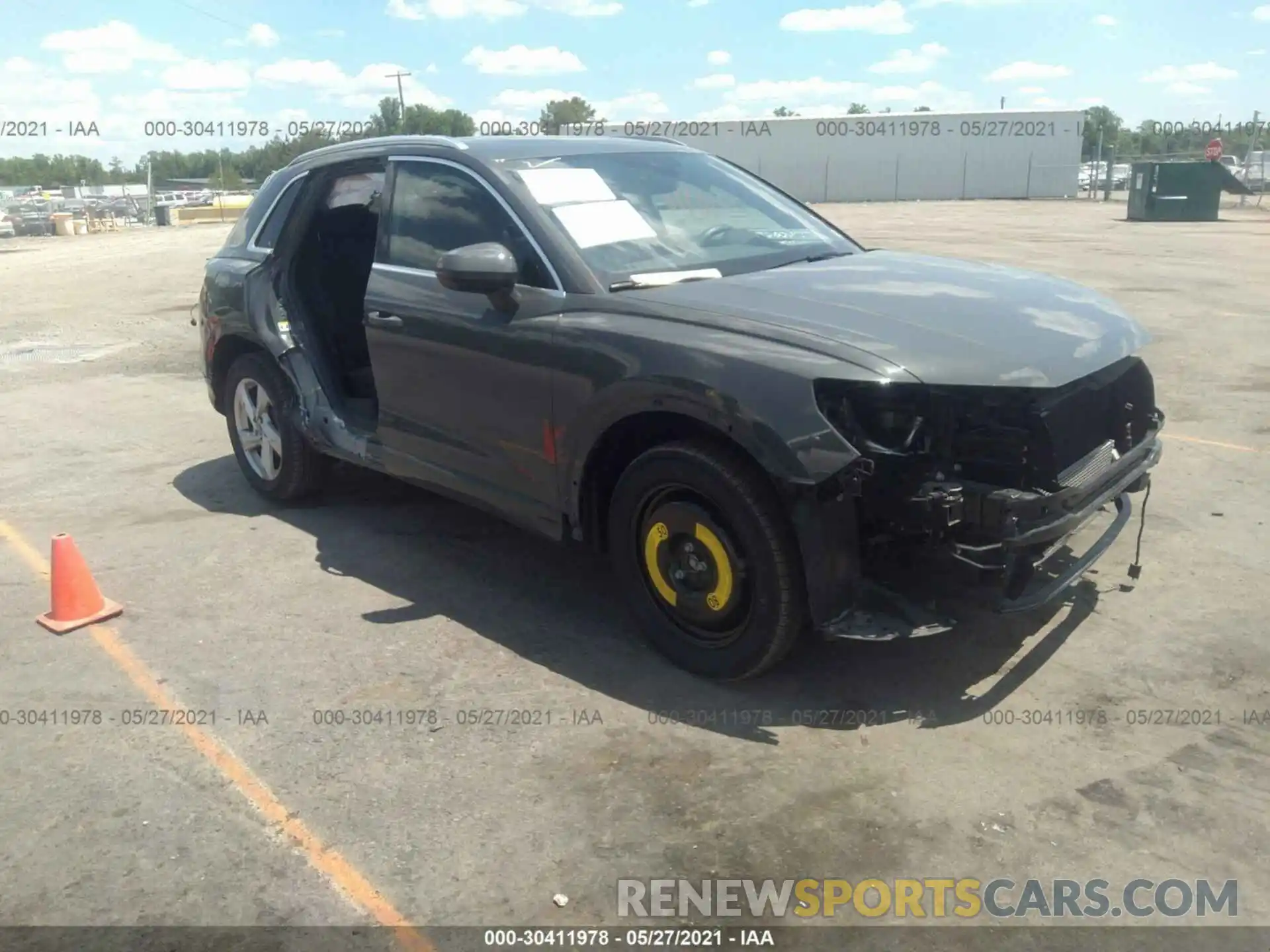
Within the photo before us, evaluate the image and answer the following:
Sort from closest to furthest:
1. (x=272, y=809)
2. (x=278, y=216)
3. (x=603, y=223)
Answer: (x=272, y=809) < (x=603, y=223) < (x=278, y=216)

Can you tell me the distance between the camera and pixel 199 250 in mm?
27141

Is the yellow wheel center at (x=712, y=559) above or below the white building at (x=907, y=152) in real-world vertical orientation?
below

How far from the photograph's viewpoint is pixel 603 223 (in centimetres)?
427

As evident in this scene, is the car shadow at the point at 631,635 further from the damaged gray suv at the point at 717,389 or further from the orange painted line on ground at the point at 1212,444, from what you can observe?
the orange painted line on ground at the point at 1212,444

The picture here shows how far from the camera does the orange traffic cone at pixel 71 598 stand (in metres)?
4.51

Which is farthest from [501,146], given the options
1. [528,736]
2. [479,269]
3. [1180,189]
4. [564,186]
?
[1180,189]

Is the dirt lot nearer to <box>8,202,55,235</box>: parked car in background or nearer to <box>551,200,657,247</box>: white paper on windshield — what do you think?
<box>551,200,657,247</box>: white paper on windshield

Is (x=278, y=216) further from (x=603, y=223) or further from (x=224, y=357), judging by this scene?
(x=603, y=223)

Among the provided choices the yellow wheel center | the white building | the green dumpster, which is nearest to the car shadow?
the yellow wheel center

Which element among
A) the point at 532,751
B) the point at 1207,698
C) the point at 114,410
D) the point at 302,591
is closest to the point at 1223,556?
the point at 1207,698

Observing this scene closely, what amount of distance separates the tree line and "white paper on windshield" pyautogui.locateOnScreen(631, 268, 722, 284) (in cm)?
1765

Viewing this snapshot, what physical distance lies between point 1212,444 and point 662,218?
418 cm

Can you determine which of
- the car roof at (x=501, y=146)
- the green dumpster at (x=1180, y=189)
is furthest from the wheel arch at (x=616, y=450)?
the green dumpster at (x=1180, y=189)

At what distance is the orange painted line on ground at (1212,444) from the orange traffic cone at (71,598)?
6.16 meters
